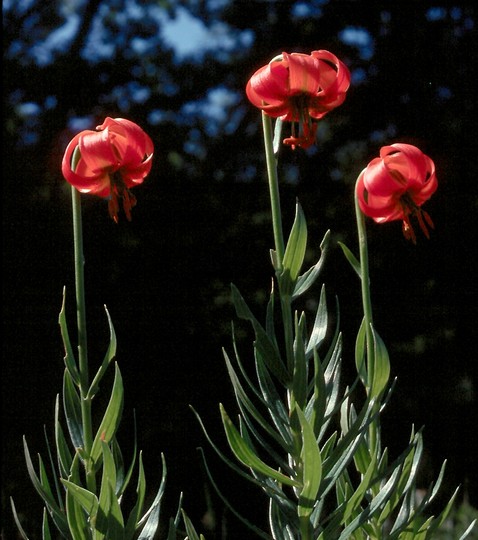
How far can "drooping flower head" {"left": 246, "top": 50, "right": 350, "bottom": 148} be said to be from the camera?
743mm

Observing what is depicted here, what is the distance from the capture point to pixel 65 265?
2287mm

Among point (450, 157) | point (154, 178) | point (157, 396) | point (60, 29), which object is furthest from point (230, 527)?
point (60, 29)

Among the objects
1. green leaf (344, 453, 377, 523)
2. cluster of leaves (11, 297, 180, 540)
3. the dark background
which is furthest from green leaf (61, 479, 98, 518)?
the dark background

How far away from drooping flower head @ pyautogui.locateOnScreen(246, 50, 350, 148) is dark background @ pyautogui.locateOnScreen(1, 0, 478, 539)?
1.45 meters

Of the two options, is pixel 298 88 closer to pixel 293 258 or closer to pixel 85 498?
pixel 293 258

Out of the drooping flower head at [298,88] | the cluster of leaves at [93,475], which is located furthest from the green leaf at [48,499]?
the drooping flower head at [298,88]

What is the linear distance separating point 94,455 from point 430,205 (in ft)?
6.03

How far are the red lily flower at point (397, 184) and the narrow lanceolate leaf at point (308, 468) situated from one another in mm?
200

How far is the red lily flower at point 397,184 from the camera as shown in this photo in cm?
75

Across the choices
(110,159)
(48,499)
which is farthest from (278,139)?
(48,499)

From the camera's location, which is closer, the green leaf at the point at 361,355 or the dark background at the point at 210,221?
the green leaf at the point at 361,355

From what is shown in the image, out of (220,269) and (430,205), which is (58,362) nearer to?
(220,269)

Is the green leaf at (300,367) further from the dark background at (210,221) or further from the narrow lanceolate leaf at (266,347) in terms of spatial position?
the dark background at (210,221)

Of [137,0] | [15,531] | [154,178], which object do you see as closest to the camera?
[15,531]
